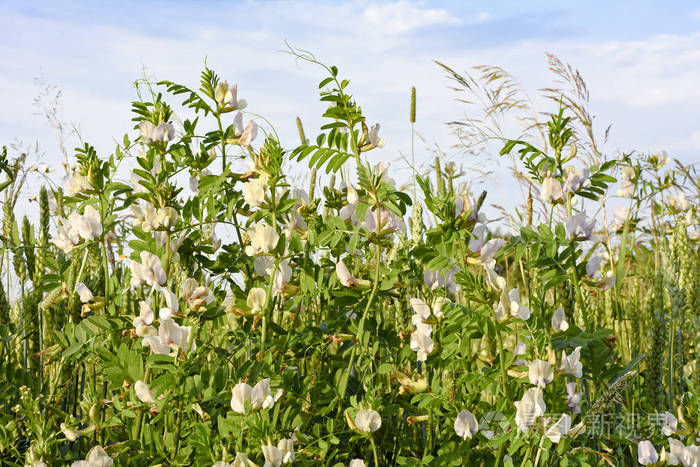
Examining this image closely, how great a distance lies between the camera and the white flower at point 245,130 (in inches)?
74.4

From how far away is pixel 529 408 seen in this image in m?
1.51

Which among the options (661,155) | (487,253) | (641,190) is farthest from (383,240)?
(661,155)

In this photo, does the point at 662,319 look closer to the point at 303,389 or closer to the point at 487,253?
the point at 487,253

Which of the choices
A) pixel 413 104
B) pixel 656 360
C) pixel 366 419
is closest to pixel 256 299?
pixel 366 419

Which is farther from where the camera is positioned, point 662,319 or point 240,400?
point 662,319

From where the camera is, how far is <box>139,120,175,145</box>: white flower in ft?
6.00

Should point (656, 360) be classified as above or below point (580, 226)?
below

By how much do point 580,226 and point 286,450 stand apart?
0.92 meters

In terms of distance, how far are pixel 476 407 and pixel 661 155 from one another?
1388mm

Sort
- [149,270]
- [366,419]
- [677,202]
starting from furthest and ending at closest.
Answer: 1. [677,202]
2. [149,270]
3. [366,419]

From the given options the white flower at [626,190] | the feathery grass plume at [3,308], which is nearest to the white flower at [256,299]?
the feathery grass plume at [3,308]

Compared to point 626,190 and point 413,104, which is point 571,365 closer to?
point 626,190

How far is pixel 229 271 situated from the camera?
6.15ft

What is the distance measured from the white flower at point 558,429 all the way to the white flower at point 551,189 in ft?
2.03
